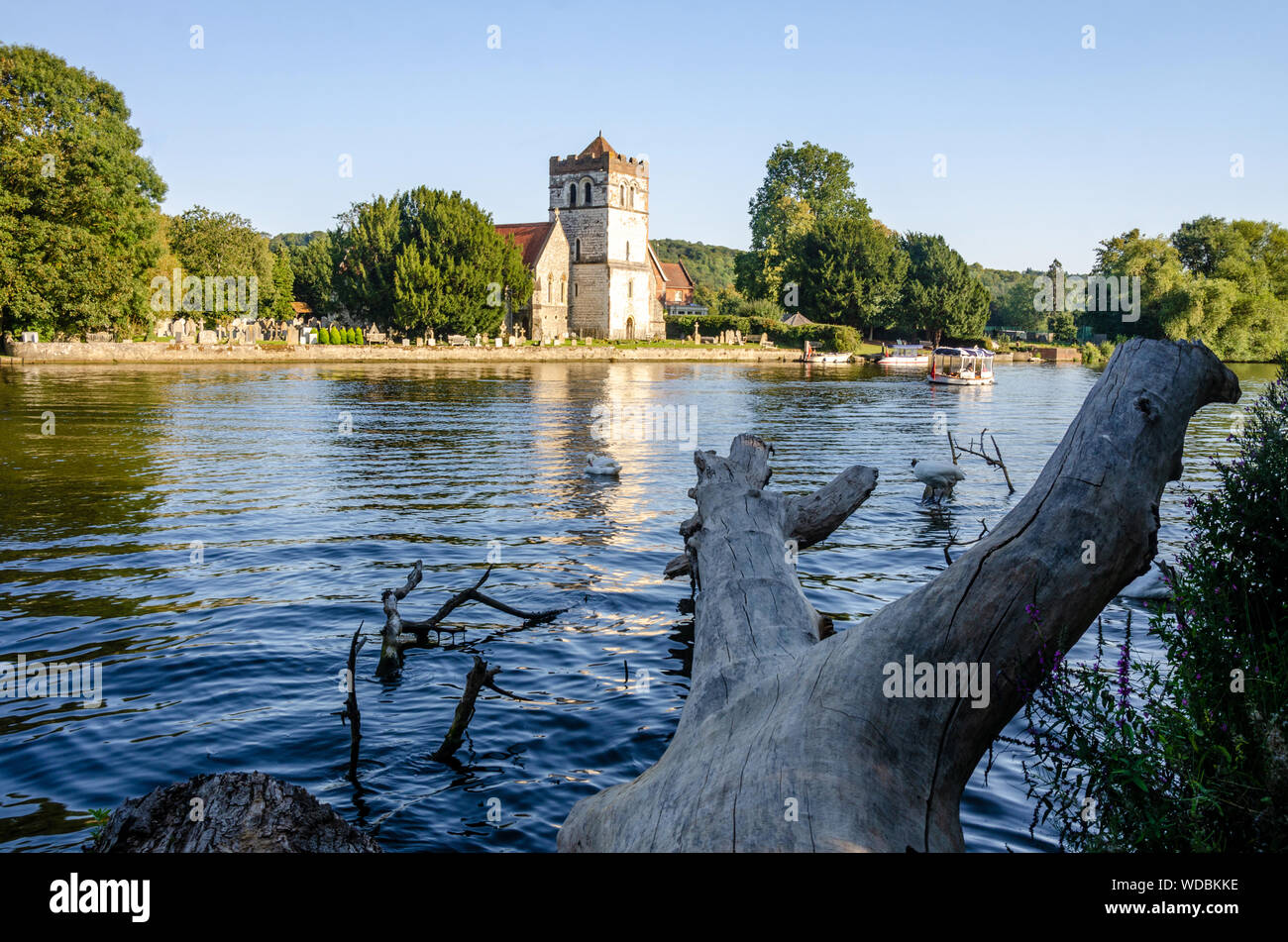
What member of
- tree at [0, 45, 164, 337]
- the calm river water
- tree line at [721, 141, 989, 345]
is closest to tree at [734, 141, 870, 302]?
tree line at [721, 141, 989, 345]

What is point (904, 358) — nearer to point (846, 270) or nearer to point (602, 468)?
point (846, 270)

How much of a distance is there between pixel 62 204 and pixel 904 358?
63103mm

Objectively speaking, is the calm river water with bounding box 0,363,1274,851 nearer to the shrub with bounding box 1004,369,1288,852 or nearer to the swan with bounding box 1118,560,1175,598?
the swan with bounding box 1118,560,1175,598

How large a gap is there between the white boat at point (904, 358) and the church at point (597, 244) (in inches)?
1069

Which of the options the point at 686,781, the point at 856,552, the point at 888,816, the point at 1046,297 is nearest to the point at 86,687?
the point at 686,781

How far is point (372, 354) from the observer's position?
66.8m

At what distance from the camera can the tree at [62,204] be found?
152ft

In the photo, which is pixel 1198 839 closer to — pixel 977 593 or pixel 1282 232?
pixel 977 593

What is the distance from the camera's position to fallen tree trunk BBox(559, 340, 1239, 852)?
13.5 ft

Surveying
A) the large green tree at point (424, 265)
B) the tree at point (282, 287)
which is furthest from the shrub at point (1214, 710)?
the tree at point (282, 287)

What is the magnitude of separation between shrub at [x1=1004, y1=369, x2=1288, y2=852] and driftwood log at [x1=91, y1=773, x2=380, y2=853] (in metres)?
3.29

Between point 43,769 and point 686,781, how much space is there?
16.6 feet

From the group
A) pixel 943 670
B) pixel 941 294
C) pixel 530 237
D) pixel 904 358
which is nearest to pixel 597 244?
pixel 530 237

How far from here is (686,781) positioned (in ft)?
14.3
